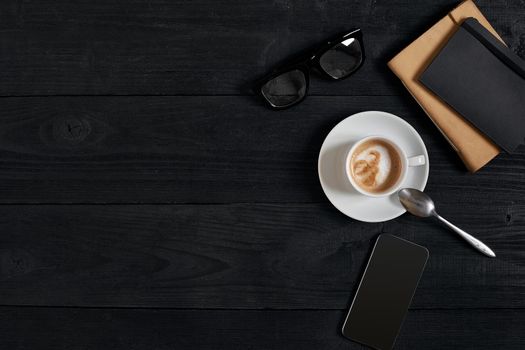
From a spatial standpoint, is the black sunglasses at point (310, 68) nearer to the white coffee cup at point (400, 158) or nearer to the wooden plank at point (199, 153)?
the wooden plank at point (199, 153)

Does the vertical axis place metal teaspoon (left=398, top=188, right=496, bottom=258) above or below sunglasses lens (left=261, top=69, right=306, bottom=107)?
below

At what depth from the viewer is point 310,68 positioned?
0.91 metres

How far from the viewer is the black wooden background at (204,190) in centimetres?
93

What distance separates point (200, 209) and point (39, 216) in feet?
1.00

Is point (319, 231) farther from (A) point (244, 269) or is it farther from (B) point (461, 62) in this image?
(B) point (461, 62)

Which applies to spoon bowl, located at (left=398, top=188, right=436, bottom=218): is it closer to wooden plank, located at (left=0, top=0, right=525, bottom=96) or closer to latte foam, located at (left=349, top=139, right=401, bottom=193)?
latte foam, located at (left=349, top=139, right=401, bottom=193)

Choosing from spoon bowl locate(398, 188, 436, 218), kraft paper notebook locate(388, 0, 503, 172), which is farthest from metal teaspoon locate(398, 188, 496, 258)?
kraft paper notebook locate(388, 0, 503, 172)

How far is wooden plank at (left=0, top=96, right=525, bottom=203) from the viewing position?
0.93m

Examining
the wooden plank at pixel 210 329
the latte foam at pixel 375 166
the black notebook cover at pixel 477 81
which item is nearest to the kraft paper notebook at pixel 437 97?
the black notebook cover at pixel 477 81

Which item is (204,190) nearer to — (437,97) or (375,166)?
(375,166)

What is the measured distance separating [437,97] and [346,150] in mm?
196

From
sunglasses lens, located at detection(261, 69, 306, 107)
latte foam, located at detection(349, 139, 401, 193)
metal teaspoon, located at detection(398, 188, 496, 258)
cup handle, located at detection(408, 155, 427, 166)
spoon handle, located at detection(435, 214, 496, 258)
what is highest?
sunglasses lens, located at detection(261, 69, 306, 107)

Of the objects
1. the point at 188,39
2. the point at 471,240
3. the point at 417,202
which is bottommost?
the point at 471,240

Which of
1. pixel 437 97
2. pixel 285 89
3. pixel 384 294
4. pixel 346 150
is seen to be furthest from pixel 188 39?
pixel 384 294
